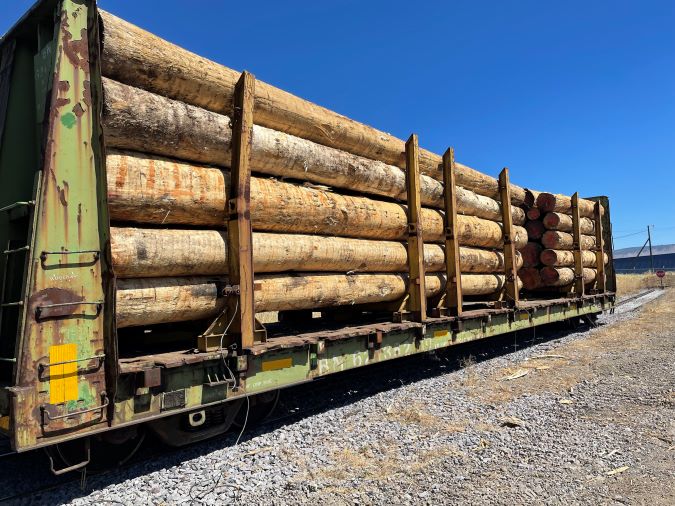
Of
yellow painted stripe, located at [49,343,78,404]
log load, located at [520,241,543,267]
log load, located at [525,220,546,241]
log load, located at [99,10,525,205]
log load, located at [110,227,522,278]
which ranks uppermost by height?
log load, located at [99,10,525,205]

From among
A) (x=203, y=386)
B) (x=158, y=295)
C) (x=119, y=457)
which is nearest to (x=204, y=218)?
(x=158, y=295)

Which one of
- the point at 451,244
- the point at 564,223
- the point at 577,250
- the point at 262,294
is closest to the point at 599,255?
the point at 577,250

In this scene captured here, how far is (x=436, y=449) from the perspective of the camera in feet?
15.3

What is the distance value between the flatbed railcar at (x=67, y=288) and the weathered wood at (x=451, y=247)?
395 centimetres

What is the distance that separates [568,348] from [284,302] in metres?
7.90

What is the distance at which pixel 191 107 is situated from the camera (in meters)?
4.52

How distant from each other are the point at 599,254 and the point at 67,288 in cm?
1501

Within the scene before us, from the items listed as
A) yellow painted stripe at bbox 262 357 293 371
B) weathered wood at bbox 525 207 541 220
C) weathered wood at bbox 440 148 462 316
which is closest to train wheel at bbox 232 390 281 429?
yellow painted stripe at bbox 262 357 293 371

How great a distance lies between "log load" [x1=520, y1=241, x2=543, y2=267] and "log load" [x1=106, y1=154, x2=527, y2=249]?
5.89 meters

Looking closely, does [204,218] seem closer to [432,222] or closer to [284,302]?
[284,302]

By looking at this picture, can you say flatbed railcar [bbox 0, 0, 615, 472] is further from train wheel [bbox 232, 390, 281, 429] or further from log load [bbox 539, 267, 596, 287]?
log load [bbox 539, 267, 596, 287]

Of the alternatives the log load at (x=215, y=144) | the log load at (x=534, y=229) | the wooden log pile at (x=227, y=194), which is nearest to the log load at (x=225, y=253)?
the wooden log pile at (x=227, y=194)

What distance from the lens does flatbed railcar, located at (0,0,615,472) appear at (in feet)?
11.0

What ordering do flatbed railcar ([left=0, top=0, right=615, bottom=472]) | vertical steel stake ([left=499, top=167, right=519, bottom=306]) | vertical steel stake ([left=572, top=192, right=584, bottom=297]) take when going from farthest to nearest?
vertical steel stake ([left=572, top=192, right=584, bottom=297]), vertical steel stake ([left=499, top=167, right=519, bottom=306]), flatbed railcar ([left=0, top=0, right=615, bottom=472])
